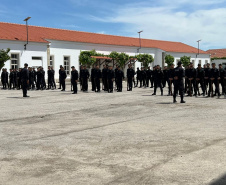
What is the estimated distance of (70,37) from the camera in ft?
144

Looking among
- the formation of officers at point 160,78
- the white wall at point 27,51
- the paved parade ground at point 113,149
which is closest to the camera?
the paved parade ground at point 113,149

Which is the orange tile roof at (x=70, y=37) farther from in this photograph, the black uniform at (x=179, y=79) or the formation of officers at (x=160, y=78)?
the black uniform at (x=179, y=79)

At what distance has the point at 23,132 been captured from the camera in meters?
7.95

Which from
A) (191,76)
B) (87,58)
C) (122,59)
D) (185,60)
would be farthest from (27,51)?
(185,60)

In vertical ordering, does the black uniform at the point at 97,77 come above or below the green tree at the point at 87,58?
below

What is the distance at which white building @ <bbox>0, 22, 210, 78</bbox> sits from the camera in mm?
35875

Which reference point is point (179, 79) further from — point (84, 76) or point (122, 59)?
point (122, 59)

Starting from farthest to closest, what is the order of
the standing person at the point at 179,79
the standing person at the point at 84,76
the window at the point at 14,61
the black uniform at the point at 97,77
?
1. the window at the point at 14,61
2. the standing person at the point at 84,76
3. the black uniform at the point at 97,77
4. the standing person at the point at 179,79

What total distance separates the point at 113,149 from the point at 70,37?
1541 inches

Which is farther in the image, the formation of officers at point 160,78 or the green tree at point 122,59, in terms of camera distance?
the green tree at point 122,59

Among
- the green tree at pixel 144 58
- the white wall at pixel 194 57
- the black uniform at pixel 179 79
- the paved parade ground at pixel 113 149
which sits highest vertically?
the white wall at pixel 194 57

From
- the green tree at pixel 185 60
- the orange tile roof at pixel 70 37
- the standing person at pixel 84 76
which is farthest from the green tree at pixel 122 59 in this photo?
the standing person at pixel 84 76

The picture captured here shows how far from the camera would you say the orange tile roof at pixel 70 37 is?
1470 inches

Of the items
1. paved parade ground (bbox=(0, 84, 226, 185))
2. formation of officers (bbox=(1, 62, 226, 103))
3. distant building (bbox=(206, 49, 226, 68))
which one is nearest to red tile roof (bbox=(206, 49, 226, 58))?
distant building (bbox=(206, 49, 226, 68))
